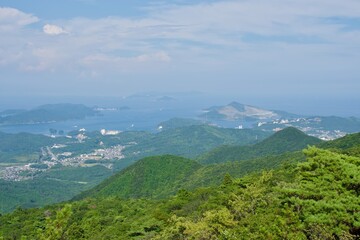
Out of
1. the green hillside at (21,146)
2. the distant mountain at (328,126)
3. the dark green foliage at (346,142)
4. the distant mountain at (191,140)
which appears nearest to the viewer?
the dark green foliage at (346,142)

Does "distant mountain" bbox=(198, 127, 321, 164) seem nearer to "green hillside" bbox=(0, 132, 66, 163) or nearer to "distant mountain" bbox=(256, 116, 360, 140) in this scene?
"distant mountain" bbox=(256, 116, 360, 140)

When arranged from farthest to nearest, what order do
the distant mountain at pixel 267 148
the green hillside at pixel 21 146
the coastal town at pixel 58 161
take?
1. the green hillside at pixel 21 146
2. the coastal town at pixel 58 161
3. the distant mountain at pixel 267 148

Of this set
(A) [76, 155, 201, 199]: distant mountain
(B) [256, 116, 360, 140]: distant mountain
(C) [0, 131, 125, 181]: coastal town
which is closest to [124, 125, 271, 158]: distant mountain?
(C) [0, 131, 125, 181]: coastal town

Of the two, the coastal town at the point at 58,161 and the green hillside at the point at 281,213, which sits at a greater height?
the green hillside at the point at 281,213

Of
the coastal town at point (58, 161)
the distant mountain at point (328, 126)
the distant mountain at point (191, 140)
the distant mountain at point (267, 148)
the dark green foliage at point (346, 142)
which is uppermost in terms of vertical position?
the dark green foliage at point (346, 142)

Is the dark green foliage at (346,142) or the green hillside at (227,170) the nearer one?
the dark green foliage at (346,142)

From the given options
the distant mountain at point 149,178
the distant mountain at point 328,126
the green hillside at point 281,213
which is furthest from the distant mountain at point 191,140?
the green hillside at point 281,213

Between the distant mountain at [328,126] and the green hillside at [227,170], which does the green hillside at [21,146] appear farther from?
the green hillside at [227,170]

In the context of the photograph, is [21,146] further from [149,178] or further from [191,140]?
[149,178]
